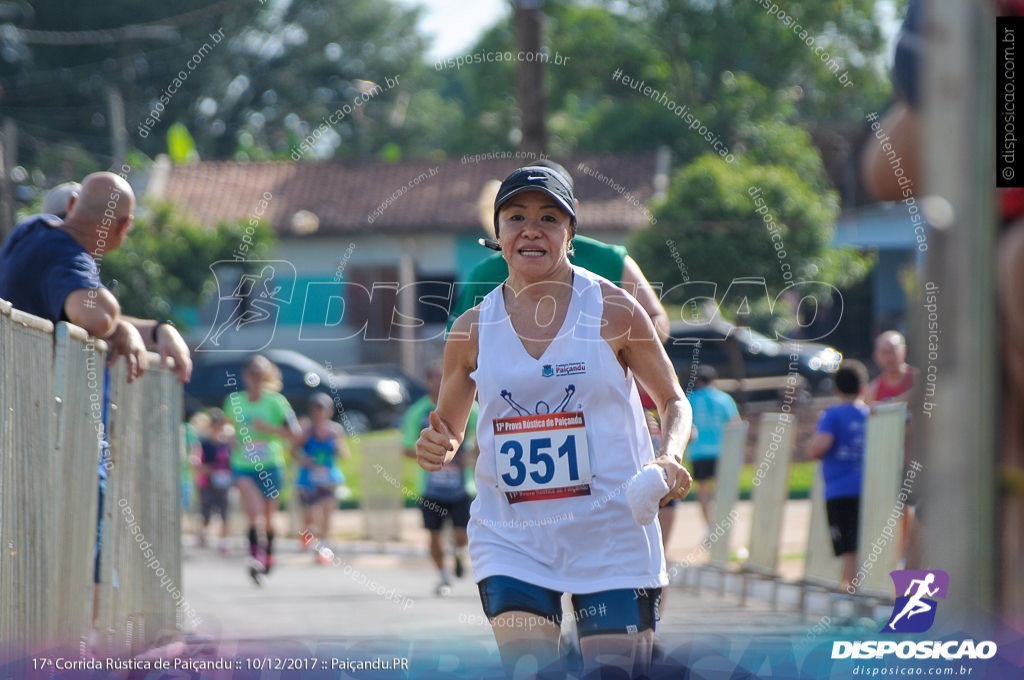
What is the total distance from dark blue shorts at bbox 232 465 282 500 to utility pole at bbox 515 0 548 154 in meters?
3.83

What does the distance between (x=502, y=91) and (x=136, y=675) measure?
3591 centimetres

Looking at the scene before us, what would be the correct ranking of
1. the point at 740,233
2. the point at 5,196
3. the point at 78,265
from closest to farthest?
1. the point at 78,265
2. the point at 5,196
3. the point at 740,233

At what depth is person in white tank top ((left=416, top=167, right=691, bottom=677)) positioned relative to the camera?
385cm

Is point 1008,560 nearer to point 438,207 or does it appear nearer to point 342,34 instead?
point 438,207

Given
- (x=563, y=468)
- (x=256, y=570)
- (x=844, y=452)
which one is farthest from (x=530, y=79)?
(x=563, y=468)

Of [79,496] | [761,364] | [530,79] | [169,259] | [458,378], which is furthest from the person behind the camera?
[761,364]

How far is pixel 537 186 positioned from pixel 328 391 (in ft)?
76.3

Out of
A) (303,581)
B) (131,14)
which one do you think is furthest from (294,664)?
(131,14)

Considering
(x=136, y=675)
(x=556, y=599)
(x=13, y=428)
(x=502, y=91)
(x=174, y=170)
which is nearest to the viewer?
(x=556, y=599)

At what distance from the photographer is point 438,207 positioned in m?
31.4

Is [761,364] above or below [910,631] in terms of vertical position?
above

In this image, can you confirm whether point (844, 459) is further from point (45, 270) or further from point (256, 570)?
point (45, 270)

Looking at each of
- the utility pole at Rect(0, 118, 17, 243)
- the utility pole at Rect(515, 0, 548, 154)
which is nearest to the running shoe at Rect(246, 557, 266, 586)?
the utility pole at Rect(515, 0, 548, 154)

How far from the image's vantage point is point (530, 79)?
43.8ft
